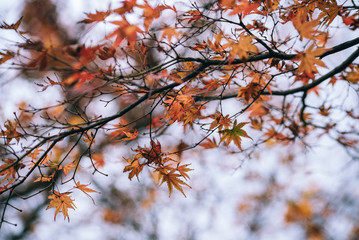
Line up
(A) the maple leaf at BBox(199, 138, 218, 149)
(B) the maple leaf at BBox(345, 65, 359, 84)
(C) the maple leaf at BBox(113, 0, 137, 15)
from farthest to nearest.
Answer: (B) the maple leaf at BBox(345, 65, 359, 84) → (A) the maple leaf at BBox(199, 138, 218, 149) → (C) the maple leaf at BBox(113, 0, 137, 15)

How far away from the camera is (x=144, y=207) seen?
22.5ft

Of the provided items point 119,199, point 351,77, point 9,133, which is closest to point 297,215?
point 119,199

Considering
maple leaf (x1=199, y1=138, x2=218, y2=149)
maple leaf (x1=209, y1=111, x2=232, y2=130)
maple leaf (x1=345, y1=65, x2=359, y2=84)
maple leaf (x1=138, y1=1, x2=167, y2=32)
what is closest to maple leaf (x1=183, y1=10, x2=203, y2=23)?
maple leaf (x1=138, y1=1, x2=167, y2=32)

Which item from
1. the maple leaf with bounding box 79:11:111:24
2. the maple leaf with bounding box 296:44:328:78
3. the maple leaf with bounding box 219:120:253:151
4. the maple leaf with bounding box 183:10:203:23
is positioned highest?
the maple leaf with bounding box 183:10:203:23

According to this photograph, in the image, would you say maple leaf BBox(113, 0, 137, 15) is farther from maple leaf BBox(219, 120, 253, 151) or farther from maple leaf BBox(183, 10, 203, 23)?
maple leaf BBox(219, 120, 253, 151)

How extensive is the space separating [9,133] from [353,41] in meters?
2.08

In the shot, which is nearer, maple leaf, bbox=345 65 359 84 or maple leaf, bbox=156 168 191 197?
maple leaf, bbox=156 168 191 197

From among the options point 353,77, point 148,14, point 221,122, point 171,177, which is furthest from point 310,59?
point 353,77

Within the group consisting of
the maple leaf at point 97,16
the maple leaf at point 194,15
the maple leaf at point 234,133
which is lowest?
the maple leaf at point 234,133

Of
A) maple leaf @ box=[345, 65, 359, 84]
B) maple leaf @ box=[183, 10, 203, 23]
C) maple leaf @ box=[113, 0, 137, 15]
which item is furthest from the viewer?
maple leaf @ box=[345, 65, 359, 84]

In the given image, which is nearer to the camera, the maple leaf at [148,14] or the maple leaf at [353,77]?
the maple leaf at [148,14]

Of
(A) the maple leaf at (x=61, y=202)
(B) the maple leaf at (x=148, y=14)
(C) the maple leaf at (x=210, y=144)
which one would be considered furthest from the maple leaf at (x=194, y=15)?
(A) the maple leaf at (x=61, y=202)

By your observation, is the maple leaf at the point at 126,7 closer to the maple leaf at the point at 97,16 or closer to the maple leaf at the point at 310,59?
the maple leaf at the point at 97,16

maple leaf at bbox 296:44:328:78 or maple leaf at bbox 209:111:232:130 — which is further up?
maple leaf at bbox 296:44:328:78
